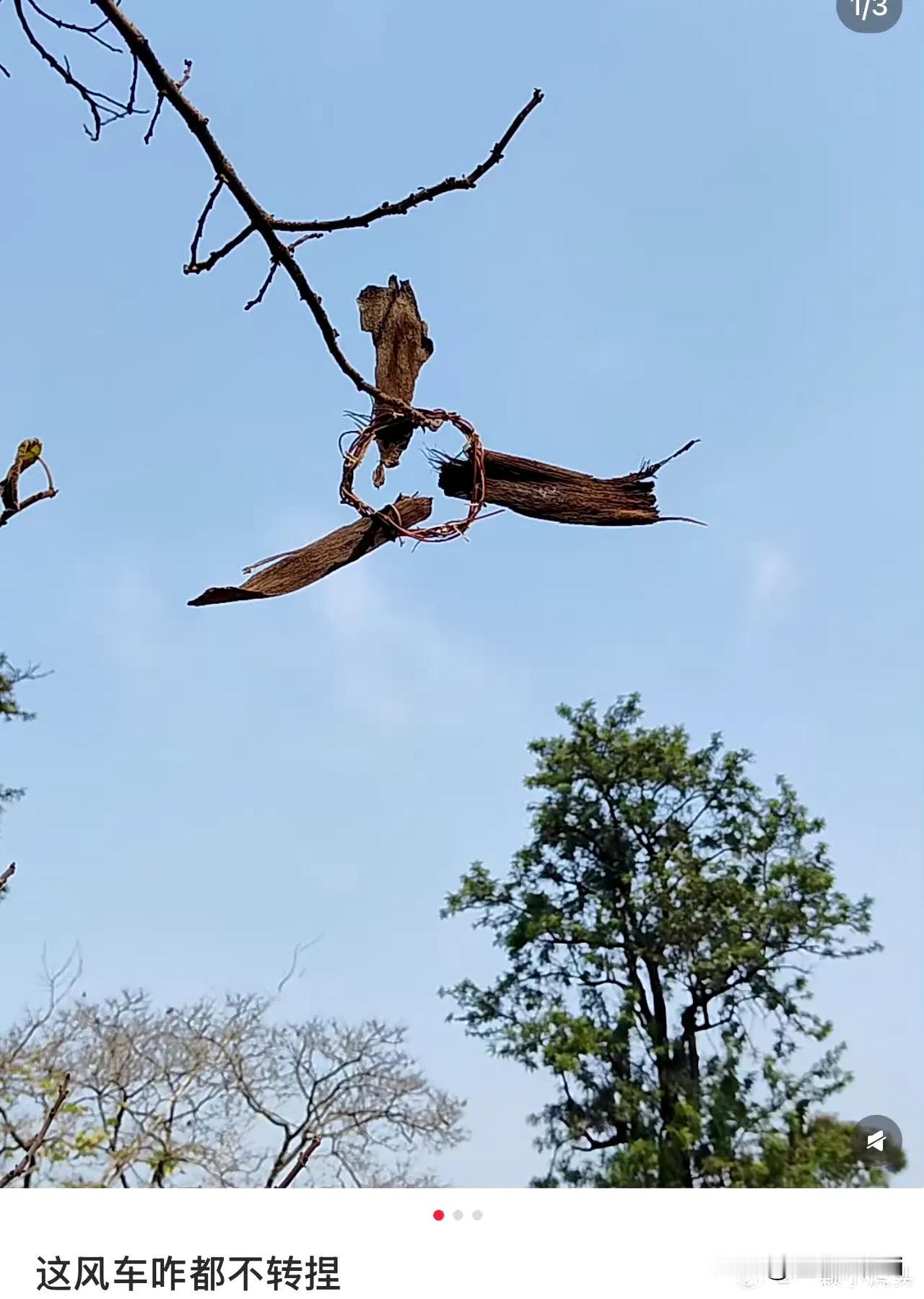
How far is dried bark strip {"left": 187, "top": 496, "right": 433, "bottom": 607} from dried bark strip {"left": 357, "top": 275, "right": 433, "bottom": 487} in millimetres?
39

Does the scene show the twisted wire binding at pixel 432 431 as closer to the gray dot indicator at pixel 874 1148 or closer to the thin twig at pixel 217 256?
the thin twig at pixel 217 256

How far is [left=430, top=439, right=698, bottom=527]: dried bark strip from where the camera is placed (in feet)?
1.48

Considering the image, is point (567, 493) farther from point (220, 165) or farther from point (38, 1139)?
point (38, 1139)

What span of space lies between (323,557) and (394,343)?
0.40 ft

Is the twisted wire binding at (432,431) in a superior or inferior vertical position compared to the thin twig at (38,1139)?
superior

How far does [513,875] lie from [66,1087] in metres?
2.86

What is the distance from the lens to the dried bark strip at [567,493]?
451mm

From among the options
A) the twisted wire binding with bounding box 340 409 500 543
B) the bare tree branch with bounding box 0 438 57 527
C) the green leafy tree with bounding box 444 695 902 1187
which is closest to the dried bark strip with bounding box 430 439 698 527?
the twisted wire binding with bounding box 340 409 500 543

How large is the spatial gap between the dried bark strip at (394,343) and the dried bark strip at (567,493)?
0.04 meters

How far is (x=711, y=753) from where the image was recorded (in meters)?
3.34

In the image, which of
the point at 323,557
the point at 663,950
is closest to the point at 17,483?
the point at 323,557

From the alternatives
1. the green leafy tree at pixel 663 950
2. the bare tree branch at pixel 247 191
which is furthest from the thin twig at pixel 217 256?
the green leafy tree at pixel 663 950

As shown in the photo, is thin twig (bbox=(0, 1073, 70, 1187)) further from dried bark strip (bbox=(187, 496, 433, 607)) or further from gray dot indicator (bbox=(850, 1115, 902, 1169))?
gray dot indicator (bbox=(850, 1115, 902, 1169))
